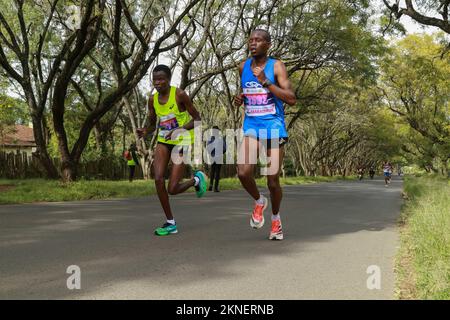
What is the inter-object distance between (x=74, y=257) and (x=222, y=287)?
1675 mm

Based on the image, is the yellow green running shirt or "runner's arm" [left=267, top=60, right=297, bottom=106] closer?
"runner's arm" [left=267, top=60, right=297, bottom=106]

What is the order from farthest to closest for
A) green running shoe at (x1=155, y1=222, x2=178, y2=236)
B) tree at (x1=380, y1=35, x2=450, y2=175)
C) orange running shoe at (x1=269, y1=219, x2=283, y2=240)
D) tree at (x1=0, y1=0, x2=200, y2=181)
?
tree at (x1=380, y1=35, x2=450, y2=175) → tree at (x1=0, y1=0, x2=200, y2=181) → green running shoe at (x1=155, y1=222, x2=178, y2=236) → orange running shoe at (x1=269, y1=219, x2=283, y2=240)

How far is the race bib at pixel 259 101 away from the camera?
16.6 ft

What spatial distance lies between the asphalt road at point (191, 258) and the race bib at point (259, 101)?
4.82 ft

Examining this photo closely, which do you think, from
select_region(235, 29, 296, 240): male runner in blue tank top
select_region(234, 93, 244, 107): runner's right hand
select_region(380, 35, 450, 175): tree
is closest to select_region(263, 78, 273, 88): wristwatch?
select_region(235, 29, 296, 240): male runner in blue tank top

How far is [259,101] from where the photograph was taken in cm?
511

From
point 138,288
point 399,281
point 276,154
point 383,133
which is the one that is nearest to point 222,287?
point 138,288

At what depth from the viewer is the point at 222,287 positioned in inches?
128

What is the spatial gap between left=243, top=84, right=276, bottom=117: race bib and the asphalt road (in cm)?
147

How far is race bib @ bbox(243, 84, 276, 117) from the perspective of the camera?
5066 millimetres

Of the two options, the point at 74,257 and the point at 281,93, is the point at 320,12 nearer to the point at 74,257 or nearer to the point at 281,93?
the point at 281,93

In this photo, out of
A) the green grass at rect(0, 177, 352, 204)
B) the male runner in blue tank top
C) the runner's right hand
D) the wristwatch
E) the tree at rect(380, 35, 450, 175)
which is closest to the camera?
the wristwatch

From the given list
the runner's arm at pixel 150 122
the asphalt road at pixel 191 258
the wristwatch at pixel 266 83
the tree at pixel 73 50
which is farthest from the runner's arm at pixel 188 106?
the tree at pixel 73 50

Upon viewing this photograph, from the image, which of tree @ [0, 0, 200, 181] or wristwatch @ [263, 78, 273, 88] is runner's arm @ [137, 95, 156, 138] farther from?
tree @ [0, 0, 200, 181]
